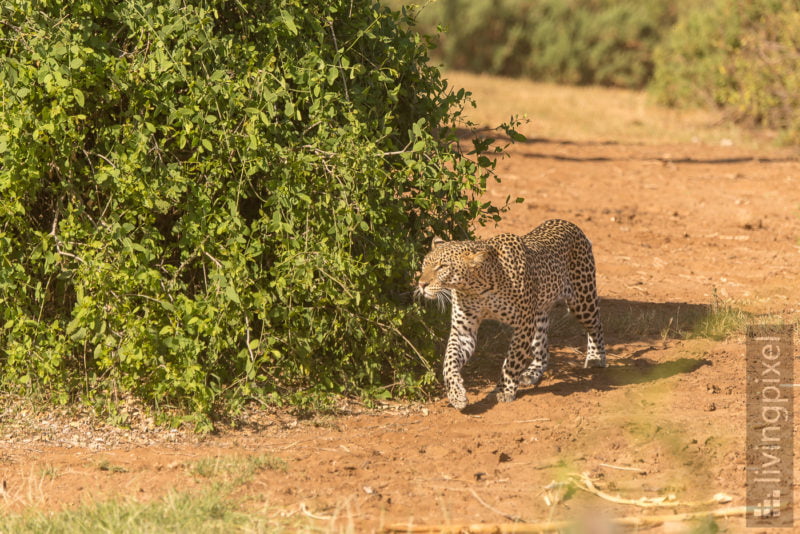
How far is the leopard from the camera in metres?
6.59

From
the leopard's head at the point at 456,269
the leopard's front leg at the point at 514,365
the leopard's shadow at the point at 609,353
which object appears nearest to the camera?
the leopard's head at the point at 456,269

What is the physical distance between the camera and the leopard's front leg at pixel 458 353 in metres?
6.60

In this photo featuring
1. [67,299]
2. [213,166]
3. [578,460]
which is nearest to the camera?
[578,460]

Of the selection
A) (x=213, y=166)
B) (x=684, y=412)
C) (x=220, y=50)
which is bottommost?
(x=684, y=412)

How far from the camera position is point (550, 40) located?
25594 millimetres

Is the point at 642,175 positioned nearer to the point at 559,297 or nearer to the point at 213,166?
the point at 559,297

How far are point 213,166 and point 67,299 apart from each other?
1420mm

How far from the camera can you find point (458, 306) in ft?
22.5

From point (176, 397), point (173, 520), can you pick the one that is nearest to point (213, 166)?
point (176, 397)

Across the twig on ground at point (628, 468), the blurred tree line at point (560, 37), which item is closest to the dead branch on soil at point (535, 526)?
the twig on ground at point (628, 468)

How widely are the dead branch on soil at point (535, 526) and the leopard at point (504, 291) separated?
5.59 ft
